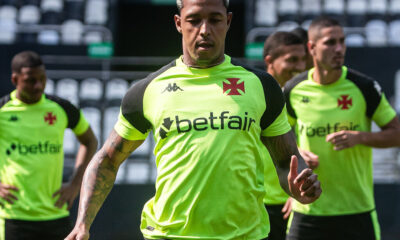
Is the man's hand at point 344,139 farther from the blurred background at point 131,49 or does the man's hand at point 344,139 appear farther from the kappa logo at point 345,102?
the blurred background at point 131,49

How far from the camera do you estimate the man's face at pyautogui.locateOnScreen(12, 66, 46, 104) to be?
6.84 m

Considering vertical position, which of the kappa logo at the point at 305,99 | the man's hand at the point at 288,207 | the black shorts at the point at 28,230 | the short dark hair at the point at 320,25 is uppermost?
the short dark hair at the point at 320,25

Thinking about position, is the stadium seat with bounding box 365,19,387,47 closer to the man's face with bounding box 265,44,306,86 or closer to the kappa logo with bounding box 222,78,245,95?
the man's face with bounding box 265,44,306,86

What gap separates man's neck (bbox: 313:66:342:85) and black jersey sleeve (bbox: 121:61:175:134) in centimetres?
252

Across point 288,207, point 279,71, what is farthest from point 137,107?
point 279,71

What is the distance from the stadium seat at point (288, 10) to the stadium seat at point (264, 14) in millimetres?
156

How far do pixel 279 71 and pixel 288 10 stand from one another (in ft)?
25.3

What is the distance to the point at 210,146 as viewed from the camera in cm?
340

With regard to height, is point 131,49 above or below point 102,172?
below

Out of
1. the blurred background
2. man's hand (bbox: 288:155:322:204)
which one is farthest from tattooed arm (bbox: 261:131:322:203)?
the blurred background

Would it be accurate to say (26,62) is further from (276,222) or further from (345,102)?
(345,102)

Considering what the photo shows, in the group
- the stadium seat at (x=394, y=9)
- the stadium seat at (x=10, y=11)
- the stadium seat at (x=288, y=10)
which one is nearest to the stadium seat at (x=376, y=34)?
the stadium seat at (x=394, y=9)

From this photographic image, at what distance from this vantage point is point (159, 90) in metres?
3.58

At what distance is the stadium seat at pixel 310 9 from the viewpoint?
45.6ft
